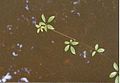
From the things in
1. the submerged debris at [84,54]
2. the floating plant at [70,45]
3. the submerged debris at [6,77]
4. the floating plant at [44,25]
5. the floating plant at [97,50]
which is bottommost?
the submerged debris at [6,77]

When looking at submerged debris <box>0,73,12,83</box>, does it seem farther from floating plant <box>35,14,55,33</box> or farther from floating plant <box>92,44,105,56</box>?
floating plant <box>92,44,105,56</box>

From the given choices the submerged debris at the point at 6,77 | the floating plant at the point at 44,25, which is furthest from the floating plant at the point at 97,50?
the submerged debris at the point at 6,77

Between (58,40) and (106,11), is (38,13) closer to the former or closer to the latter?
(58,40)

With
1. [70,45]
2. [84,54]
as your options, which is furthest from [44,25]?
[84,54]

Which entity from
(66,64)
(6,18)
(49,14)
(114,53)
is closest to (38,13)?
(49,14)

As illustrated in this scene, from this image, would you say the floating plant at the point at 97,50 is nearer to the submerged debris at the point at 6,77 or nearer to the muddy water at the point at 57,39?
the muddy water at the point at 57,39

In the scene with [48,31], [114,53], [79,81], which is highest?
[48,31]

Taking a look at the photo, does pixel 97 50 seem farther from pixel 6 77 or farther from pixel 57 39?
pixel 6 77

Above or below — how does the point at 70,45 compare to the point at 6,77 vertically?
above
